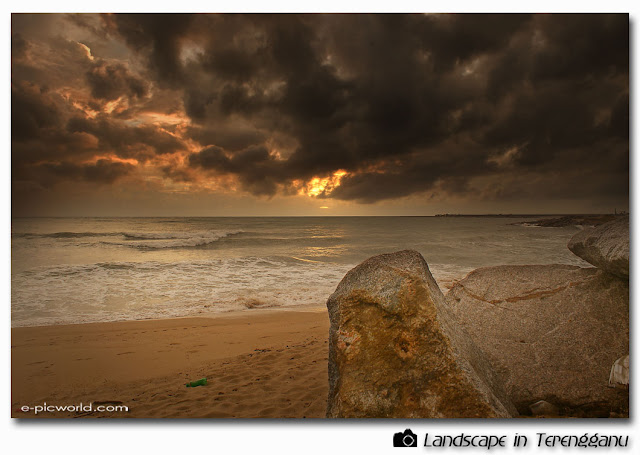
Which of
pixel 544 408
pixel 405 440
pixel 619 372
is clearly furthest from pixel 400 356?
pixel 619 372

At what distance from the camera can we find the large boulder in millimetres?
2312

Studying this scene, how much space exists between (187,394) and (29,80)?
409 centimetres

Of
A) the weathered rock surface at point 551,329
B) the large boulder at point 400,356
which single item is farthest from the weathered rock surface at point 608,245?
the large boulder at point 400,356

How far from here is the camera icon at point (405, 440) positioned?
288 centimetres

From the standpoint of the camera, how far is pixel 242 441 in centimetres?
331

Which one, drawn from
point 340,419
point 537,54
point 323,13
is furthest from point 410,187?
point 340,419

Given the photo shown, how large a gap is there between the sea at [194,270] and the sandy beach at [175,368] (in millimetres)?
1333

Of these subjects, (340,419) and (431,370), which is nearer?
(431,370)

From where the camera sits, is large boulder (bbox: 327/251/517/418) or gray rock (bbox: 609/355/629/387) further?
gray rock (bbox: 609/355/629/387)

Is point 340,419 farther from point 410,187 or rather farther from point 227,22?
point 227,22

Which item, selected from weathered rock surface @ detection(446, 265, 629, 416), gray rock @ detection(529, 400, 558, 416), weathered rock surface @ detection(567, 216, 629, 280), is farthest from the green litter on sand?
weathered rock surface @ detection(567, 216, 629, 280)

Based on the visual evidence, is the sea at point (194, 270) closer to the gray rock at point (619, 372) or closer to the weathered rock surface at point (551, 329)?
the weathered rock surface at point (551, 329)

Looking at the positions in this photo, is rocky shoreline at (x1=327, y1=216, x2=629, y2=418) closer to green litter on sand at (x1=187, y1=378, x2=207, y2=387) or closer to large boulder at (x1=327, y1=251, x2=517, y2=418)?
large boulder at (x1=327, y1=251, x2=517, y2=418)

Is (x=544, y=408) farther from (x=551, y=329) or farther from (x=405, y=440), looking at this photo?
(x=405, y=440)
